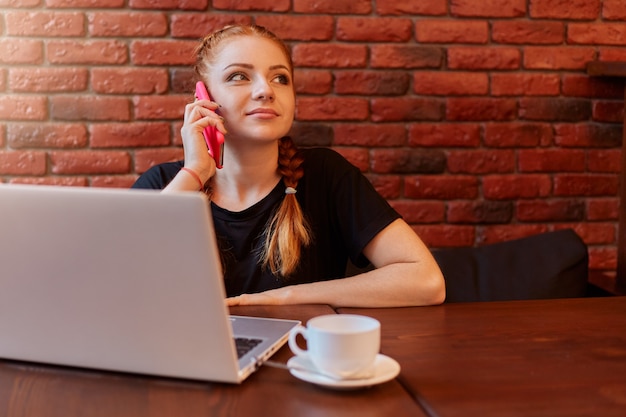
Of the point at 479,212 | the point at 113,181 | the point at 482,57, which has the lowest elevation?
the point at 479,212

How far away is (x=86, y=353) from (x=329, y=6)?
158cm

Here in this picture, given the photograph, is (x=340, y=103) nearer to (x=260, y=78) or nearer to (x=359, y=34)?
(x=359, y=34)

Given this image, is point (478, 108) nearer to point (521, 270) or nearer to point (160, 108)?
point (521, 270)

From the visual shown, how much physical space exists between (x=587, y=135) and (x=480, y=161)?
0.36 meters

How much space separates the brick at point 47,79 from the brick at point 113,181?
27cm

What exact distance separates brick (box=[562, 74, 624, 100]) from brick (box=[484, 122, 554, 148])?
0.46ft

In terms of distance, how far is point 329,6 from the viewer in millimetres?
2262

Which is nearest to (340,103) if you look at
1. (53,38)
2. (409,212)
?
(409,212)

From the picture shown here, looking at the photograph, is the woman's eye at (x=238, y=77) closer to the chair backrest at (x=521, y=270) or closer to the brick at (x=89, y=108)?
the brick at (x=89, y=108)

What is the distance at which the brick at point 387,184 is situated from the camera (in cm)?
234

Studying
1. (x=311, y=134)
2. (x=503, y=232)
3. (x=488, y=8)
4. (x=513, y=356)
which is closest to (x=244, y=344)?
(x=513, y=356)

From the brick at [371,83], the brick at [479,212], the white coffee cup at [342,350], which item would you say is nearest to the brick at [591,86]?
the brick at [479,212]

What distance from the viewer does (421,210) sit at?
2.37 metres

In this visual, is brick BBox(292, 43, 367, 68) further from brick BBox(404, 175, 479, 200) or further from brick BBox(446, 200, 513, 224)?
brick BBox(446, 200, 513, 224)
